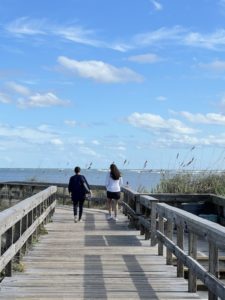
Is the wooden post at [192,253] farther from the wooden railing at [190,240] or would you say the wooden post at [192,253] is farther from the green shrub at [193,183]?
the green shrub at [193,183]

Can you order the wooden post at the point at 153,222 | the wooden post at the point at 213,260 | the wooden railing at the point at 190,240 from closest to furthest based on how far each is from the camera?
the wooden railing at the point at 190,240, the wooden post at the point at 213,260, the wooden post at the point at 153,222

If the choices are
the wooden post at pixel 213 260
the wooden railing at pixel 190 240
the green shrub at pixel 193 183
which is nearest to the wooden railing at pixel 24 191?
the green shrub at pixel 193 183

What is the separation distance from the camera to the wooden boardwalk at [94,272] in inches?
291

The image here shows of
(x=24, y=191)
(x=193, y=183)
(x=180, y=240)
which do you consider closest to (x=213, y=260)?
(x=180, y=240)

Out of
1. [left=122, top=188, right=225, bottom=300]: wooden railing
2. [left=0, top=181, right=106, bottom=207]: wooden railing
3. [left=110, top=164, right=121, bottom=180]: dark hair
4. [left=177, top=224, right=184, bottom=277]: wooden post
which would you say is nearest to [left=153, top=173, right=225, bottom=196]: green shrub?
[left=110, top=164, right=121, bottom=180]: dark hair

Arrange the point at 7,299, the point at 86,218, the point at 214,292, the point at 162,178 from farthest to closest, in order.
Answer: the point at 162,178 < the point at 86,218 < the point at 7,299 < the point at 214,292

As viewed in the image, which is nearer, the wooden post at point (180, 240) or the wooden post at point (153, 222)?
the wooden post at point (180, 240)

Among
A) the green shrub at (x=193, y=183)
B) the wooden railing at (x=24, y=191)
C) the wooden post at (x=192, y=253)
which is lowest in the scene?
the wooden post at (x=192, y=253)

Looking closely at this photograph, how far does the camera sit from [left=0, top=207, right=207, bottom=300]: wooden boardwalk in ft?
24.2

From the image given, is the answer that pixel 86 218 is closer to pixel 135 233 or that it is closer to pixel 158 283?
pixel 135 233

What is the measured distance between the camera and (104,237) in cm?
1338

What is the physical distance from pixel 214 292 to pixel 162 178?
14.5 meters

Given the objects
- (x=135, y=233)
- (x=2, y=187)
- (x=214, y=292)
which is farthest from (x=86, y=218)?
(x=214, y=292)

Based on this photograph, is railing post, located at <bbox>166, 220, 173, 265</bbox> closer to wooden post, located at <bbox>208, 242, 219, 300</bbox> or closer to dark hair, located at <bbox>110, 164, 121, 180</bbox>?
wooden post, located at <bbox>208, 242, 219, 300</bbox>
